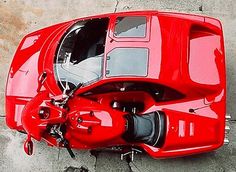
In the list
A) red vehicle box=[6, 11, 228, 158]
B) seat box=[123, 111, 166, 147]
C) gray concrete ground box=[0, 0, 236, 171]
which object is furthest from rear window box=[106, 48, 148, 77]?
gray concrete ground box=[0, 0, 236, 171]

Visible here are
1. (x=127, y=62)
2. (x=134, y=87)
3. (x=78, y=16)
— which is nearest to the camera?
(x=127, y=62)

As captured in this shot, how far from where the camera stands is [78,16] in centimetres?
709

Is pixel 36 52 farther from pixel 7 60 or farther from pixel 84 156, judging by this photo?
pixel 84 156

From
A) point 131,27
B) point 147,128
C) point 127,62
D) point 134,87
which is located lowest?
point 147,128

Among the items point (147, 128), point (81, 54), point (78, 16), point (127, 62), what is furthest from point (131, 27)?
point (78, 16)

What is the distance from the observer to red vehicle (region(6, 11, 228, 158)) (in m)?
5.51

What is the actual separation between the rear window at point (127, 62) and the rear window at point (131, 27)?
0.59 ft

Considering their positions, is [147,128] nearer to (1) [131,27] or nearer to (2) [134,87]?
(2) [134,87]

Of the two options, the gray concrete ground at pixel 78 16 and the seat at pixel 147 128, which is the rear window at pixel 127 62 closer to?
the seat at pixel 147 128

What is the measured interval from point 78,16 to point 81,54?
4.60ft

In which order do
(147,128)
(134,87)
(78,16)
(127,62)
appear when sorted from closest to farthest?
(127,62) < (134,87) < (147,128) < (78,16)

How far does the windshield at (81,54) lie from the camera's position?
569 centimetres

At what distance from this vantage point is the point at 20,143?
21.9ft

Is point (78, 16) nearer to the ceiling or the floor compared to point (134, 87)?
nearer to the ceiling
